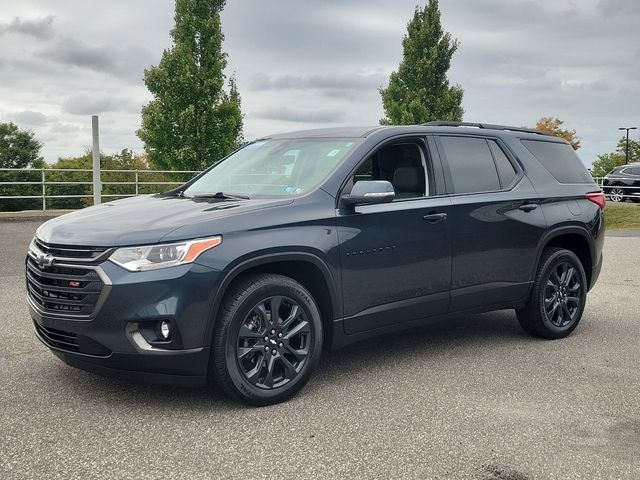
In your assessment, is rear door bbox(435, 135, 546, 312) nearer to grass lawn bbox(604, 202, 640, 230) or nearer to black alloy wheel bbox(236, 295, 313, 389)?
black alloy wheel bbox(236, 295, 313, 389)

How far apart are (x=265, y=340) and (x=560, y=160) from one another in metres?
3.56

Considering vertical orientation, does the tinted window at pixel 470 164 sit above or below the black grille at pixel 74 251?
above

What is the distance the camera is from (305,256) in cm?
432

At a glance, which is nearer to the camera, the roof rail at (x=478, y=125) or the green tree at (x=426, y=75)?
the roof rail at (x=478, y=125)

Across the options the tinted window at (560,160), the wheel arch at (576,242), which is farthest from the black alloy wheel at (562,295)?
the tinted window at (560,160)

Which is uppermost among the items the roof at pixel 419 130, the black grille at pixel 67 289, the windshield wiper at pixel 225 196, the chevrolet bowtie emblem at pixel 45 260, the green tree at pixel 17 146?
the green tree at pixel 17 146

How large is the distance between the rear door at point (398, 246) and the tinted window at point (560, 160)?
1390 millimetres

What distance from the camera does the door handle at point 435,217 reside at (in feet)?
16.5

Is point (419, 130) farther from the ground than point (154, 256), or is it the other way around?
point (419, 130)

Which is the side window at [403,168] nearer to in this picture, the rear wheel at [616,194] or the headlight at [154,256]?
the headlight at [154,256]

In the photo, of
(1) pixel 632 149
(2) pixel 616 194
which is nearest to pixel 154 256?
(2) pixel 616 194

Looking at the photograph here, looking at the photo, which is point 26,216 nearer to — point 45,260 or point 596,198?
point 45,260

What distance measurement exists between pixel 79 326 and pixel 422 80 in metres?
33.2

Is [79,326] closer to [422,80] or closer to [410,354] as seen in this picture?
[410,354]
